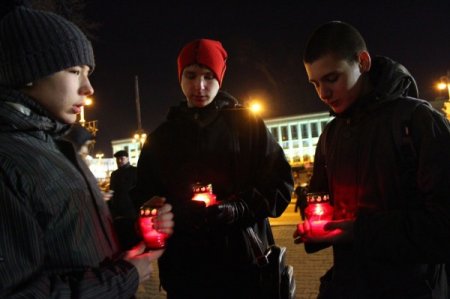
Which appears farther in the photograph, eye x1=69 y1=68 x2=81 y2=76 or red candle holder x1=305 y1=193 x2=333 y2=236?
red candle holder x1=305 y1=193 x2=333 y2=236

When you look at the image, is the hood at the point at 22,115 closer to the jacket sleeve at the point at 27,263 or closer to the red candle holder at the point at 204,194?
the jacket sleeve at the point at 27,263

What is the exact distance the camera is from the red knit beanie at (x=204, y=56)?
3184mm

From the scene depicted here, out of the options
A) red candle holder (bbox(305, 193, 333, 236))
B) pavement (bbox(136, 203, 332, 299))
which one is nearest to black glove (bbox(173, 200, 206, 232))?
red candle holder (bbox(305, 193, 333, 236))

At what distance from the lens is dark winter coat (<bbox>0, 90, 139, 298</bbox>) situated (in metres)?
1.40

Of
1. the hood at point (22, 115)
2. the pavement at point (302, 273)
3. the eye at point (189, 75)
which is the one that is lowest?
the pavement at point (302, 273)

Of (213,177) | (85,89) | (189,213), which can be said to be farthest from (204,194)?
(85,89)

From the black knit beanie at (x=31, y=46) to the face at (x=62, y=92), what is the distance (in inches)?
1.4

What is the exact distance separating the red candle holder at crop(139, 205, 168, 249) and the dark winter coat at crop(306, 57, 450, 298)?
43.0 inches

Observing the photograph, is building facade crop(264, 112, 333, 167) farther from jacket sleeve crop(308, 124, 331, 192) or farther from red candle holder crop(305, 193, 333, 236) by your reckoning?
red candle holder crop(305, 193, 333, 236)

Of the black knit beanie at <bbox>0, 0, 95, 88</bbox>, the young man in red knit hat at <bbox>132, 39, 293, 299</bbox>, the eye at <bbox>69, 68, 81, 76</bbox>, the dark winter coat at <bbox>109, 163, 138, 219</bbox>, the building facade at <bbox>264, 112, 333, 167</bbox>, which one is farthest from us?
the building facade at <bbox>264, 112, 333, 167</bbox>

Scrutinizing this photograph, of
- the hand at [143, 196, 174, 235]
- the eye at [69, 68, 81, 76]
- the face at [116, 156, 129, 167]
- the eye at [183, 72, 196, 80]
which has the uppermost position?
the eye at [183, 72, 196, 80]

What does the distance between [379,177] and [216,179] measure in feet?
4.01

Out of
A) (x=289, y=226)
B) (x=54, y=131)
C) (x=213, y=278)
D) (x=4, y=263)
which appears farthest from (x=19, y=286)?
(x=289, y=226)

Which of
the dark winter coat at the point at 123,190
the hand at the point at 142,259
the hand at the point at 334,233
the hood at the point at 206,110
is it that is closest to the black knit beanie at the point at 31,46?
the hand at the point at 142,259
